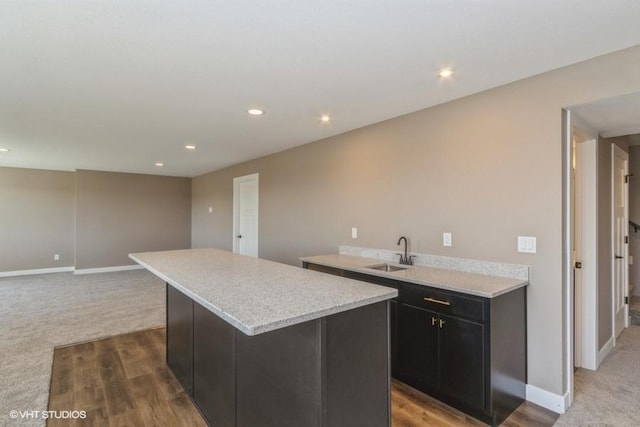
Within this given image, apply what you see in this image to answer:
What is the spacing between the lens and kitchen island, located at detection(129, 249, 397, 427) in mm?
1353

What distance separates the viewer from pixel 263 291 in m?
1.64

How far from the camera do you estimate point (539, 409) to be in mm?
2252

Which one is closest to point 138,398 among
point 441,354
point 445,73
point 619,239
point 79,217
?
point 441,354

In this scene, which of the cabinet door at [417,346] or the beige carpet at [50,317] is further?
A: the beige carpet at [50,317]

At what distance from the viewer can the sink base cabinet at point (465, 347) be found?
6.84 feet

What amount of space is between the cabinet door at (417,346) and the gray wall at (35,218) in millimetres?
7950

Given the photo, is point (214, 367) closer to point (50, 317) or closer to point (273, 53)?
point (273, 53)

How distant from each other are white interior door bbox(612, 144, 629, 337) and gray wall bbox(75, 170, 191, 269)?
826 cm

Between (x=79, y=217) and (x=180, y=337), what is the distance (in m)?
6.26

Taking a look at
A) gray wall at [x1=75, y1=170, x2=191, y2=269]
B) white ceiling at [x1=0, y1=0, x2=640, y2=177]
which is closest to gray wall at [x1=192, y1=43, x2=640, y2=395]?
white ceiling at [x1=0, y1=0, x2=640, y2=177]

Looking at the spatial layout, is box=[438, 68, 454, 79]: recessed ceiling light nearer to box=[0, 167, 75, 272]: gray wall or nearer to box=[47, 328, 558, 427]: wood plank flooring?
box=[47, 328, 558, 427]: wood plank flooring

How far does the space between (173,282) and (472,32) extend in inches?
84.8

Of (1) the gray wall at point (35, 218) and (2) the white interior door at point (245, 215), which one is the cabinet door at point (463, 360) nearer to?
(2) the white interior door at point (245, 215)

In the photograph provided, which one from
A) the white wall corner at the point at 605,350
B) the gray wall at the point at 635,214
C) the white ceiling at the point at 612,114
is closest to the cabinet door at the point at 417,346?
the white wall corner at the point at 605,350
